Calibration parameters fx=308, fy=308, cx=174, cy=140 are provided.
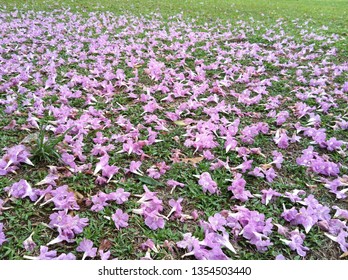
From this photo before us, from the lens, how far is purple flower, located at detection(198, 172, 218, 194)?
2.47 meters

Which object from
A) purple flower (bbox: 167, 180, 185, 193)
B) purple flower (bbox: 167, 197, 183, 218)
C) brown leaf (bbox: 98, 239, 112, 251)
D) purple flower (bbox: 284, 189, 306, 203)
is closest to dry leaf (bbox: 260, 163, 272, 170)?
purple flower (bbox: 284, 189, 306, 203)

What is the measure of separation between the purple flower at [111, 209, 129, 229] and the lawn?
0.04ft

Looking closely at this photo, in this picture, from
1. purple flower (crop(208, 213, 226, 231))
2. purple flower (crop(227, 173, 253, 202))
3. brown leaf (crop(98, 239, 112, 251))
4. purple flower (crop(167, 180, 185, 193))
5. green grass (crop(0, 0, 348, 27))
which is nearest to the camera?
brown leaf (crop(98, 239, 112, 251))

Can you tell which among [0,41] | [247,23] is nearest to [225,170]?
[0,41]

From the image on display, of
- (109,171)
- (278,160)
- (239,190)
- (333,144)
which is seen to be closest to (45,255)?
(109,171)

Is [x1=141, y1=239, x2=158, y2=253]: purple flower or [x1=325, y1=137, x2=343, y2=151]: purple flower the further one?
[x1=325, y1=137, x2=343, y2=151]: purple flower

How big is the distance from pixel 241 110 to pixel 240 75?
116 cm

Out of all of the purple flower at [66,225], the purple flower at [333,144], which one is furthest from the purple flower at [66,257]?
the purple flower at [333,144]

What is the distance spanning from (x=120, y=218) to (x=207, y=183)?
755 mm

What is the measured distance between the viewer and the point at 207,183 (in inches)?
98.2

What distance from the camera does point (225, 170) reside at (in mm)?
2719

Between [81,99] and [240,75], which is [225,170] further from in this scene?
[240,75]

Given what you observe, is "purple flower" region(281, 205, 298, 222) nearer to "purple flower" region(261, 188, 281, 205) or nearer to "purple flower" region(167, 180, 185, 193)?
"purple flower" region(261, 188, 281, 205)

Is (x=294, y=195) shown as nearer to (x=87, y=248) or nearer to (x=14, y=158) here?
(x=87, y=248)
